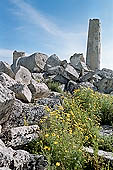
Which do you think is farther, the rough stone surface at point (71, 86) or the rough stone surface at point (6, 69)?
the rough stone surface at point (71, 86)

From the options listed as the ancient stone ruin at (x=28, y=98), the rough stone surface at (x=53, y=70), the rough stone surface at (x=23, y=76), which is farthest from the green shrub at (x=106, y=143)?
the rough stone surface at (x=53, y=70)

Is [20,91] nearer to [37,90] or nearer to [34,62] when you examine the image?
[37,90]

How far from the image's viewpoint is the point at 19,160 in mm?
3361

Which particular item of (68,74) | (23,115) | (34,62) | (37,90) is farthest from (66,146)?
(34,62)

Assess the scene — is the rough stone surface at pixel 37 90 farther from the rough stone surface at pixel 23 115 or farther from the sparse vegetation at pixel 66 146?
the sparse vegetation at pixel 66 146

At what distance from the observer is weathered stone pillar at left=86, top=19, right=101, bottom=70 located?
19641 mm

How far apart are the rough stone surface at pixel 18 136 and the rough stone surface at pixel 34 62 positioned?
805 centimetres

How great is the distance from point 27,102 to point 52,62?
22.9ft

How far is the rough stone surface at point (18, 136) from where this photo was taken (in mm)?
4070

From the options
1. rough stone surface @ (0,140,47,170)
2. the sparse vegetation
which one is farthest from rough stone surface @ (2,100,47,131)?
rough stone surface @ (0,140,47,170)

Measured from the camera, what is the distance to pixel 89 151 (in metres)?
4.03

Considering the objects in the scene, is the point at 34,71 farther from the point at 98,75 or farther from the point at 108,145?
the point at 108,145

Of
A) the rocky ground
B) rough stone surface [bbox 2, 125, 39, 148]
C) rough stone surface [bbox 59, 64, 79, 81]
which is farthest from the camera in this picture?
rough stone surface [bbox 59, 64, 79, 81]

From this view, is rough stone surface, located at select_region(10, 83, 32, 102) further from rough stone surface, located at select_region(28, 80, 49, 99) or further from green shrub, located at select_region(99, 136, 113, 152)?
green shrub, located at select_region(99, 136, 113, 152)
